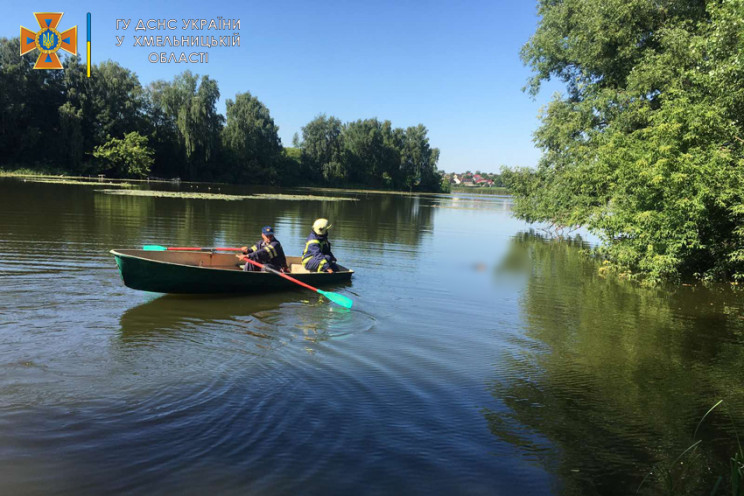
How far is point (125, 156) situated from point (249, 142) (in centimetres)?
2132

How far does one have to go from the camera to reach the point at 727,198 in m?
11.8

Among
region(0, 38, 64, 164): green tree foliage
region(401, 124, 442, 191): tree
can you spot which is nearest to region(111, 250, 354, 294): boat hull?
region(0, 38, 64, 164): green tree foliage

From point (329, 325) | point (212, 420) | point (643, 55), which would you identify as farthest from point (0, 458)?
point (643, 55)

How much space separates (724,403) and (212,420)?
20.3 ft

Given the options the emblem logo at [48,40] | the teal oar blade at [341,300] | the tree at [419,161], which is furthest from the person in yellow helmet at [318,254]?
the tree at [419,161]

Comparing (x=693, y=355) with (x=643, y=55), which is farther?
(x=643, y=55)

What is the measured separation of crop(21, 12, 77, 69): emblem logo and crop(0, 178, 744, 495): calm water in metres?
39.2

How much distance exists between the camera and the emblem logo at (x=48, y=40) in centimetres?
4147

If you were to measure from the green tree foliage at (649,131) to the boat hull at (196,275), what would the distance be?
8.44 m

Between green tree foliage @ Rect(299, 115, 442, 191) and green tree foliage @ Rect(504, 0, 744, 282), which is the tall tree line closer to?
green tree foliage @ Rect(299, 115, 442, 191)

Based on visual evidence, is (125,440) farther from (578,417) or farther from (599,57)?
(599,57)

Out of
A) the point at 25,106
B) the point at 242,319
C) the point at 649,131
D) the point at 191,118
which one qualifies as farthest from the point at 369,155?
the point at 242,319

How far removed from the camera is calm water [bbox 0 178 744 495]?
4234mm

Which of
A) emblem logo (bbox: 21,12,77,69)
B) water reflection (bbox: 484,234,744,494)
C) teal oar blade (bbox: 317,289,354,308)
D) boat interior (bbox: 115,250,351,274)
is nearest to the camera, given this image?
water reflection (bbox: 484,234,744,494)
